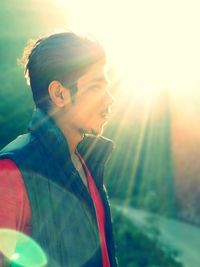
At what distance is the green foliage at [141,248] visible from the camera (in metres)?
5.01

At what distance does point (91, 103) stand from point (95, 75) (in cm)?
13

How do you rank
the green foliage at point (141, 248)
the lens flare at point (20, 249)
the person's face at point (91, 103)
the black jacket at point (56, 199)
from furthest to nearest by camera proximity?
the green foliage at point (141, 248) < the person's face at point (91, 103) < the black jacket at point (56, 199) < the lens flare at point (20, 249)

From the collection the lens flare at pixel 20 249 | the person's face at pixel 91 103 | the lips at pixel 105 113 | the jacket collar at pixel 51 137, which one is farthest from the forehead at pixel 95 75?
the lens flare at pixel 20 249

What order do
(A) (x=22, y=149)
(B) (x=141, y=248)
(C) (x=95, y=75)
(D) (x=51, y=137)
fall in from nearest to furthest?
(A) (x=22, y=149), (D) (x=51, y=137), (C) (x=95, y=75), (B) (x=141, y=248)

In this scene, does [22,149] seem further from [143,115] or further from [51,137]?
[143,115]

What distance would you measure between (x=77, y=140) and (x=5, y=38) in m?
5.02

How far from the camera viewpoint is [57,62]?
1852 mm

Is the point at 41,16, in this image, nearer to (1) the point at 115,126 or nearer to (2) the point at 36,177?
(1) the point at 115,126

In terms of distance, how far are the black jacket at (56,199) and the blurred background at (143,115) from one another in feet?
11.1

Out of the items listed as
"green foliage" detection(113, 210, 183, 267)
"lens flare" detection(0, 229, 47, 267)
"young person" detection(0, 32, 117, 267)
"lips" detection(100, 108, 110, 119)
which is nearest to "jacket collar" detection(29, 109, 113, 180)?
"young person" detection(0, 32, 117, 267)

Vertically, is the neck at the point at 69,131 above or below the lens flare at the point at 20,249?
above

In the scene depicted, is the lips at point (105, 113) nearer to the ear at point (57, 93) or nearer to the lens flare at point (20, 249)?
the ear at point (57, 93)

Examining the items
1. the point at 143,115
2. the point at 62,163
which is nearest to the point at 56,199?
the point at 62,163

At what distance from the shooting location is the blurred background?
5676 mm
